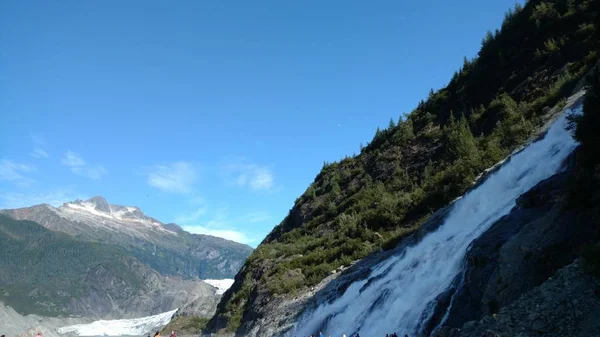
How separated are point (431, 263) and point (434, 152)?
24.2m

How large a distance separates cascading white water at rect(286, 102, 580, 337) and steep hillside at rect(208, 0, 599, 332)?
6428 mm

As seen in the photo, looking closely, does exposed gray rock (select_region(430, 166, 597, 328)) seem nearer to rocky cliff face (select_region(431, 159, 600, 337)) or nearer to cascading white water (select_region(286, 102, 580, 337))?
rocky cliff face (select_region(431, 159, 600, 337))

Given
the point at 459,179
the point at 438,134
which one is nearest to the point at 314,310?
the point at 459,179

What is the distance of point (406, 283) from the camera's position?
23.3 metres

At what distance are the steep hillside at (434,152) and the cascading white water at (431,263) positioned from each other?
6.43 meters

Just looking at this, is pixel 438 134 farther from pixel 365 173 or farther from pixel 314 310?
pixel 314 310

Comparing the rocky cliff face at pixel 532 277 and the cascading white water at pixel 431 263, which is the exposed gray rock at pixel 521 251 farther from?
the cascading white water at pixel 431 263

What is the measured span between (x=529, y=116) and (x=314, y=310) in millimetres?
20219

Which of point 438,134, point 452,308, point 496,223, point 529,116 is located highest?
A: point 438,134

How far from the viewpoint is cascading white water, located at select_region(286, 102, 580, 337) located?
68.1 feet

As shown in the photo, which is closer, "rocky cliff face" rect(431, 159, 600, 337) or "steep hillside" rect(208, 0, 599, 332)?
"rocky cliff face" rect(431, 159, 600, 337)

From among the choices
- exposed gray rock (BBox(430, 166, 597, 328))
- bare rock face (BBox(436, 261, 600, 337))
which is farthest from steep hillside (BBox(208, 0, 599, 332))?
bare rock face (BBox(436, 261, 600, 337))

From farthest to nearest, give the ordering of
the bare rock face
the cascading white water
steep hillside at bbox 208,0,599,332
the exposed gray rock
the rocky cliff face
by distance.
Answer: steep hillside at bbox 208,0,599,332, the cascading white water, the exposed gray rock, the rocky cliff face, the bare rock face

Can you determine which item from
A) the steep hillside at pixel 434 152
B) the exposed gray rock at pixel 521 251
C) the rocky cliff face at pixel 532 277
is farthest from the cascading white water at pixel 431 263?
the steep hillside at pixel 434 152
